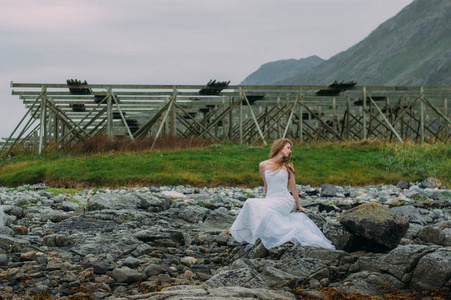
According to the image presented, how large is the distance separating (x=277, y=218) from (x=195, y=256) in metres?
1.38

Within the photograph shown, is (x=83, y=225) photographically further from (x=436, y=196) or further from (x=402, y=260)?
(x=436, y=196)

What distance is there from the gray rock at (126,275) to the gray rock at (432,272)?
312 centimetres

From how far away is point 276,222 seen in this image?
691 centimetres

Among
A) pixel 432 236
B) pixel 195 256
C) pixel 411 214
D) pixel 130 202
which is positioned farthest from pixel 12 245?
pixel 411 214

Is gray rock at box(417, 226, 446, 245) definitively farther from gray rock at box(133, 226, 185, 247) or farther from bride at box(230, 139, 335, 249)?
gray rock at box(133, 226, 185, 247)

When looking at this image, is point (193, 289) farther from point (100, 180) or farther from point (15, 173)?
point (15, 173)

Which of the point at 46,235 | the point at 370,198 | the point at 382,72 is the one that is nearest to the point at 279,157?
the point at 46,235

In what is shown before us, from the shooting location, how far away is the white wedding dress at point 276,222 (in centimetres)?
680

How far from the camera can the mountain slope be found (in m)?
104

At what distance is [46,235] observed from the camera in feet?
25.5

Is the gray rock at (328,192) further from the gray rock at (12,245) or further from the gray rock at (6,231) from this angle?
the gray rock at (12,245)

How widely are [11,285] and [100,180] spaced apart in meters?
10.6

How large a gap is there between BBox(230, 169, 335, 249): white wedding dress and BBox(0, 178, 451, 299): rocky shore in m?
0.17

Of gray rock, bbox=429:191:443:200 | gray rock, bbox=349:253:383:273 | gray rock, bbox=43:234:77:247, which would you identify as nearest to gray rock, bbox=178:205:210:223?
gray rock, bbox=43:234:77:247
